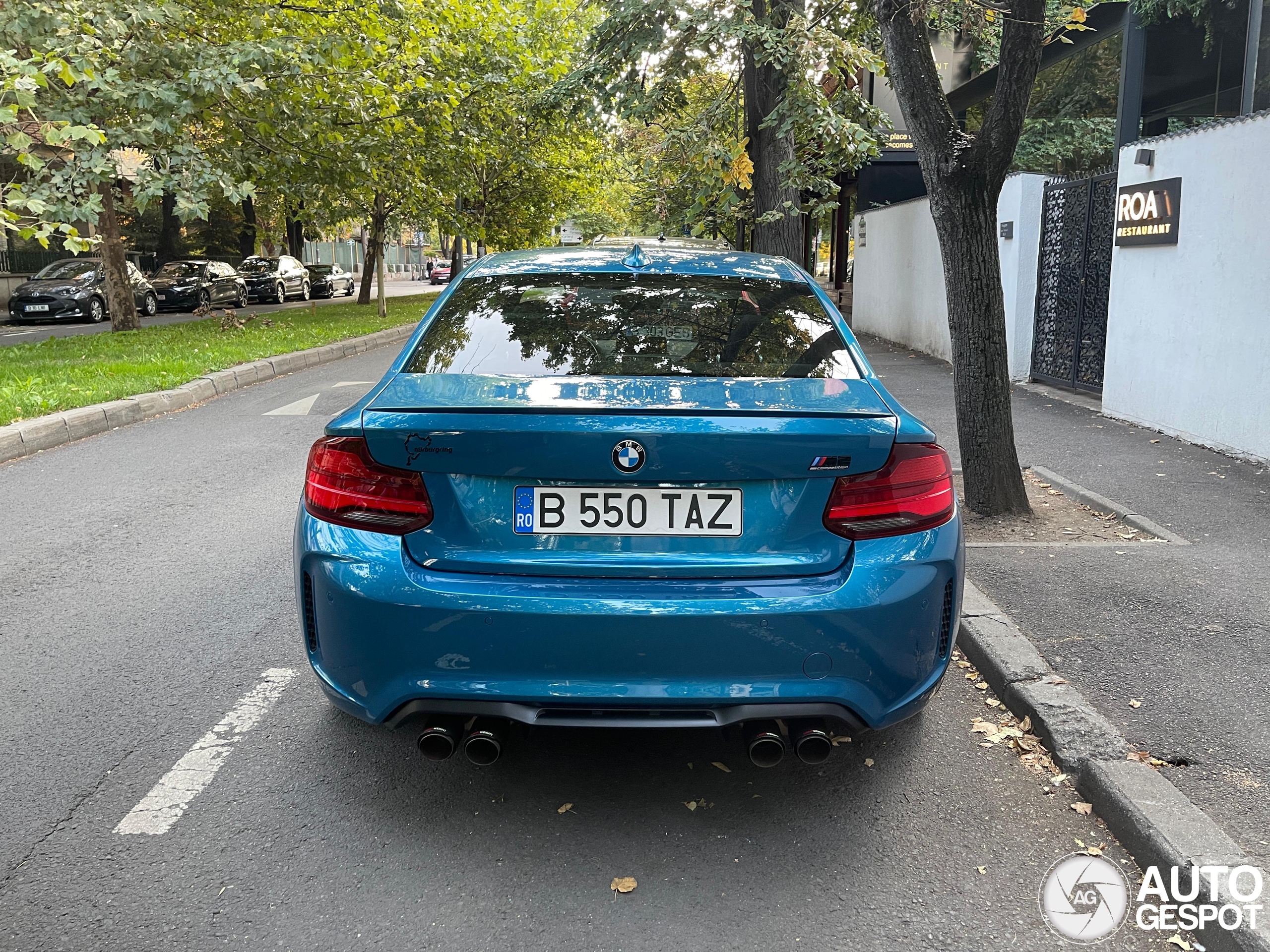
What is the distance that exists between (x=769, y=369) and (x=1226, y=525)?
13.8ft

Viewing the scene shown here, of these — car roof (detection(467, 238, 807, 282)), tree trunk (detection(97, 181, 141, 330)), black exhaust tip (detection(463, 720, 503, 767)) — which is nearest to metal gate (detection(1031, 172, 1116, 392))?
car roof (detection(467, 238, 807, 282))

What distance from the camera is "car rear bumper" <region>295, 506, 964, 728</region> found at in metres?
2.66

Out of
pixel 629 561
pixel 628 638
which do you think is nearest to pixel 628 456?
pixel 629 561

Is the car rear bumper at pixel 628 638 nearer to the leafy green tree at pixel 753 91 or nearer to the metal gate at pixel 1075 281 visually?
the metal gate at pixel 1075 281

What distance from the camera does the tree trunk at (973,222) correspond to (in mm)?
6004

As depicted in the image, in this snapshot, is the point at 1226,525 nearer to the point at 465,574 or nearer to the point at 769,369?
the point at 769,369

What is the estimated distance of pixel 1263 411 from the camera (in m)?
7.57

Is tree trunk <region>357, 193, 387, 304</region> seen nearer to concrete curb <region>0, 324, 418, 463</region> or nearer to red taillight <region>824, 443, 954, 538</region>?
concrete curb <region>0, 324, 418, 463</region>

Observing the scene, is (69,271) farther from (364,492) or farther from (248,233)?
(364,492)

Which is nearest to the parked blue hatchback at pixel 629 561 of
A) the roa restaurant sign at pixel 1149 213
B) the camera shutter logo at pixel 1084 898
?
the camera shutter logo at pixel 1084 898

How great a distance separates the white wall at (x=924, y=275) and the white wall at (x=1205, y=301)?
116 cm

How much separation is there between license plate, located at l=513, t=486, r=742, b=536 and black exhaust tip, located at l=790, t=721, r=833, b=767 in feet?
1.99

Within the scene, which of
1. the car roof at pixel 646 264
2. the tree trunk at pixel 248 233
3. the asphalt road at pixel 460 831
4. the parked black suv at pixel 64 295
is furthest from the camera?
the tree trunk at pixel 248 233

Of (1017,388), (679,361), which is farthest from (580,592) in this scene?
(1017,388)
